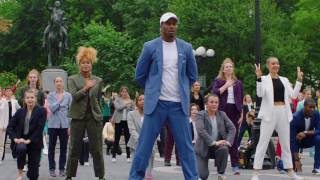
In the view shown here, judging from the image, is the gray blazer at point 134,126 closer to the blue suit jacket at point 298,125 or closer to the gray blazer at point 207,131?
the gray blazer at point 207,131

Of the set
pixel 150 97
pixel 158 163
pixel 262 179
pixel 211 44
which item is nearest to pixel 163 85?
pixel 150 97

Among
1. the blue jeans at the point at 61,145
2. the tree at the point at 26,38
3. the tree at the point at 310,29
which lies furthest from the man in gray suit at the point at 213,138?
the tree at the point at 26,38

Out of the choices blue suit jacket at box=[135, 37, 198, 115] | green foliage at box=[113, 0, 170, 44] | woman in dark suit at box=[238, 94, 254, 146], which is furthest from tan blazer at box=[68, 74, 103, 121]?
green foliage at box=[113, 0, 170, 44]

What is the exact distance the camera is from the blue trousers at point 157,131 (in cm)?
902

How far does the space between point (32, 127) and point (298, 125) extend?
15.7 ft

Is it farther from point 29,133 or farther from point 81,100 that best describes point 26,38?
point 81,100

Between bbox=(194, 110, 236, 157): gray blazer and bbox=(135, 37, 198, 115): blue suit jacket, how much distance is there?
2389mm

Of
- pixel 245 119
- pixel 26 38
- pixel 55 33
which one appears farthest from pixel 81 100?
pixel 26 38

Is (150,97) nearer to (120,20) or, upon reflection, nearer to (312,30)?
(312,30)

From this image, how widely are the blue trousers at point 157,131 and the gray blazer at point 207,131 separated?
2.48 metres

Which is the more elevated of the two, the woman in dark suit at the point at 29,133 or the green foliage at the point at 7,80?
the green foliage at the point at 7,80

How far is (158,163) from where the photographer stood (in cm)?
1764

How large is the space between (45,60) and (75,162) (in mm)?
53130

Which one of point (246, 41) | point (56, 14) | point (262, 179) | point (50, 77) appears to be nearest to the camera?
point (262, 179)
